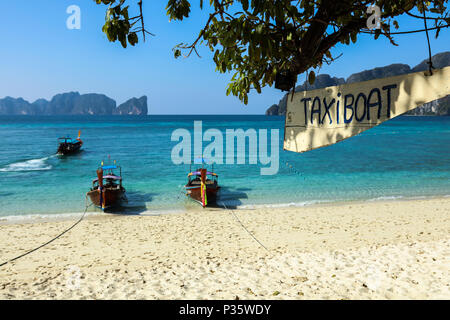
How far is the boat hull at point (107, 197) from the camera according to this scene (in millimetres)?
16578

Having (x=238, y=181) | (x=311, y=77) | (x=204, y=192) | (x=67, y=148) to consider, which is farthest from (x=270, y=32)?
(x=67, y=148)

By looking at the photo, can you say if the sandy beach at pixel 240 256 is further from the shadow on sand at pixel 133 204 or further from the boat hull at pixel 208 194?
the boat hull at pixel 208 194

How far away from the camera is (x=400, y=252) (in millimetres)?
8789

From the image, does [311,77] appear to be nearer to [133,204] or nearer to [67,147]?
[133,204]

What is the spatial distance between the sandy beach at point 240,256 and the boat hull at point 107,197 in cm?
103

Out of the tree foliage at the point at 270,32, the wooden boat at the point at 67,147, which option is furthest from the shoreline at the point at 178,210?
the wooden boat at the point at 67,147

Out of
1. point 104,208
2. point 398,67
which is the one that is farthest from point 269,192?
point 398,67

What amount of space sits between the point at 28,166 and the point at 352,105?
35286 millimetres

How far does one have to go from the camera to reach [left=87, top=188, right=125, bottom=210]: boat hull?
16.6 metres

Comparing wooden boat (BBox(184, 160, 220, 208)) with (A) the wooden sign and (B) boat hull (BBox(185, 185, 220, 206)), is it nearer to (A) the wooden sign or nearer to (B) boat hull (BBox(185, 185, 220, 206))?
(B) boat hull (BBox(185, 185, 220, 206))

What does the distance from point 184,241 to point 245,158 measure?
24544 mm

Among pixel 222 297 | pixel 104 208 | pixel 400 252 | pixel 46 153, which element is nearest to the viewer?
pixel 222 297

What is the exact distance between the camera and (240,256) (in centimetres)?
977
